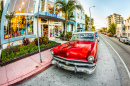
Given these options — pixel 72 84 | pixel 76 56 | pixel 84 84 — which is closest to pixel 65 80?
pixel 72 84

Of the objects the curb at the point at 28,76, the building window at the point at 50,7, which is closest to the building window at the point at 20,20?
the building window at the point at 50,7

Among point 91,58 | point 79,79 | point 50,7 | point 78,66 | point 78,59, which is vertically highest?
point 50,7

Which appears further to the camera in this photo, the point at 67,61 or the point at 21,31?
the point at 21,31

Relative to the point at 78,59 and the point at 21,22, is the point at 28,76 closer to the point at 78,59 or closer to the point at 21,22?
the point at 78,59

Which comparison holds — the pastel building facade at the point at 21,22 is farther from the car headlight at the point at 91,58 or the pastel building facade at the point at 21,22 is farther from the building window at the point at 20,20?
the car headlight at the point at 91,58

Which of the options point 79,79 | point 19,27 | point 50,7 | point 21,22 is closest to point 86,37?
point 79,79

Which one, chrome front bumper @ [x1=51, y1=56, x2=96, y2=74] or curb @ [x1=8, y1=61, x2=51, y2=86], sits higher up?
chrome front bumper @ [x1=51, y1=56, x2=96, y2=74]

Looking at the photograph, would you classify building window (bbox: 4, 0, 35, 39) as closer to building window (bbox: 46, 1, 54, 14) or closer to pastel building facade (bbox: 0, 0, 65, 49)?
pastel building facade (bbox: 0, 0, 65, 49)

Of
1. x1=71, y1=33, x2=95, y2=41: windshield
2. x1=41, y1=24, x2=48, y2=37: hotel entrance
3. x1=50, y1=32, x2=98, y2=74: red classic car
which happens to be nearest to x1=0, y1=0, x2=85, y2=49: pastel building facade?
x1=41, y1=24, x2=48, y2=37: hotel entrance

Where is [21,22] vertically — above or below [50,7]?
below

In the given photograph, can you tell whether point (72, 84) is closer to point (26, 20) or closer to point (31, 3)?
point (26, 20)

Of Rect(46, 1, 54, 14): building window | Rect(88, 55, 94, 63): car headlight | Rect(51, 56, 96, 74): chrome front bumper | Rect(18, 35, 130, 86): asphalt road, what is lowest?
Rect(18, 35, 130, 86): asphalt road

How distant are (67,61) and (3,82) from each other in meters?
2.75

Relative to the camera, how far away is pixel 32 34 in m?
11.0
